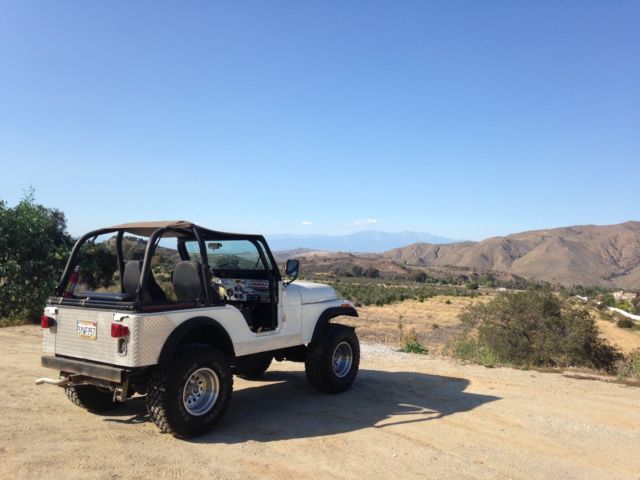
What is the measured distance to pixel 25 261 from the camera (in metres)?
14.6

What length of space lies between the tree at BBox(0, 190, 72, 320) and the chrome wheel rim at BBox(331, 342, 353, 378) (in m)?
10.7

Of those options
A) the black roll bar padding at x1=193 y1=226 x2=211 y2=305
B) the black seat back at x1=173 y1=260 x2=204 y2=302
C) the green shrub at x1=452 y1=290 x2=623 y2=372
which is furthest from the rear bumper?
the green shrub at x1=452 y1=290 x2=623 y2=372

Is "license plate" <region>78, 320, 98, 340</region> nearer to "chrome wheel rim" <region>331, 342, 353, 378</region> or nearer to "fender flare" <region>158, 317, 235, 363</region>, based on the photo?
"fender flare" <region>158, 317, 235, 363</region>

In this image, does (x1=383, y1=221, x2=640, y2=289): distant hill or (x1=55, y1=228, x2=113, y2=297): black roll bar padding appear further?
(x1=383, y1=221, x2=640, y2=289): distant hill

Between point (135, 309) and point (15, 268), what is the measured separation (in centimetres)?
1128

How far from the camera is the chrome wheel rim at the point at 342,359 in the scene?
7.76 metres

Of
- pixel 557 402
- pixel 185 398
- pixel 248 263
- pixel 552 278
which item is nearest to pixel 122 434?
pixel 185 398

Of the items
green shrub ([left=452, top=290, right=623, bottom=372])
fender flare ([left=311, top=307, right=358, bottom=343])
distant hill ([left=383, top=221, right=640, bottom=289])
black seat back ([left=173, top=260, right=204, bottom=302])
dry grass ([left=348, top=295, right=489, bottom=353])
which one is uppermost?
distant hill ([left=383, top=221, right=640, bottom=289])

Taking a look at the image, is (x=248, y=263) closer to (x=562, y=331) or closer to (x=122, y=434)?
(x=122, y=434)

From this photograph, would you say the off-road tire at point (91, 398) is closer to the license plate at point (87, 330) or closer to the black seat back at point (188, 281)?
the license plate at point (87, 330)

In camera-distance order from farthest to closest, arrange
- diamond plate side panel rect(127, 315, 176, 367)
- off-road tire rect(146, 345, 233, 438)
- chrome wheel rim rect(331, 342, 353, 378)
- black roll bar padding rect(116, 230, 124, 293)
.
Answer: chrome wheel rim rect(331, 342, 353, 378)
black roll bar padding rect(116, 230, 124, 293)
off-road tire rect(146, 345, 233, 438)
diamond plate side panel rect(127, 315, 176, 367)

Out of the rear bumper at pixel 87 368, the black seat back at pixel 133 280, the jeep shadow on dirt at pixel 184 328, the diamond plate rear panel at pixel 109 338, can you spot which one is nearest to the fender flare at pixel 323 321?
the jeep shadow on dirt at pixel 184 328

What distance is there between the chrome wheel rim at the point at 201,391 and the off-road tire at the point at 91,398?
1331mm

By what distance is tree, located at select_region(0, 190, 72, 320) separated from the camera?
14.4 m
